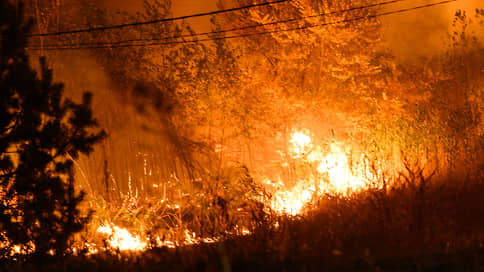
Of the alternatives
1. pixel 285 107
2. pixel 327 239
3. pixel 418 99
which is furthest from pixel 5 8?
pixel 418 99

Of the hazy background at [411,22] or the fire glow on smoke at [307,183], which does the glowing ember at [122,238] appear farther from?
the hazy background at [411,22]

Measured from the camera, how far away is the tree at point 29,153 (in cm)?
927

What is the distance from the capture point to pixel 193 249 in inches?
320

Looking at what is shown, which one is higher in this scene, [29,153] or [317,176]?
[317,176]

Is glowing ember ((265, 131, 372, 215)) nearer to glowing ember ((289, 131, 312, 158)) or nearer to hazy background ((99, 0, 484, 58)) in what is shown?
glowing ember ((289, 131, 312, 158))

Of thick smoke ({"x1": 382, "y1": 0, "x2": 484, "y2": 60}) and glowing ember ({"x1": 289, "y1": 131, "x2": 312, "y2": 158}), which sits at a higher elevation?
thick smoke ({"x1": 382, "y1": 0, "x2": 484, "y2": 60})

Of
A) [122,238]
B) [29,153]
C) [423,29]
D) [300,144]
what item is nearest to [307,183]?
[300,144]

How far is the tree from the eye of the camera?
9266 millimetres

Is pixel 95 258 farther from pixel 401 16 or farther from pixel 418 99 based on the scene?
pixel 401 16

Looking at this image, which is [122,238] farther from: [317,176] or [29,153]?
[317,176]

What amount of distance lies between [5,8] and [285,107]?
27.3ft

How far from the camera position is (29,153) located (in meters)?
9.48

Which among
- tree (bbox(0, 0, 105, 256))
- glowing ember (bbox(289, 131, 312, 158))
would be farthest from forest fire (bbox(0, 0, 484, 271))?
tree (bbox(0, 0, 105, 256))

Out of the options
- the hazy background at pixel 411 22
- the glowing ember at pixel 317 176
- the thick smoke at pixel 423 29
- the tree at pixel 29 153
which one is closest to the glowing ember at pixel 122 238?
the tree at pixel 29 153
